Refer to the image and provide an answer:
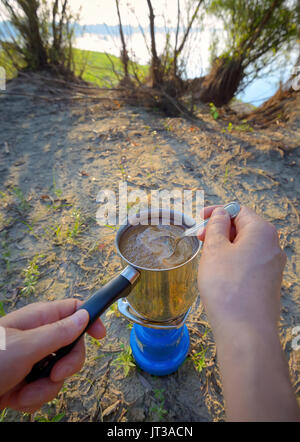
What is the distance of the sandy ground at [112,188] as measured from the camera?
1.35 m

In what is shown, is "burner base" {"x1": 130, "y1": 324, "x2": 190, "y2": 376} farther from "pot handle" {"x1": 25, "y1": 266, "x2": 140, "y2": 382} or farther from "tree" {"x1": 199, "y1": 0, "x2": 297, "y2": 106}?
"tree" {"x1": 199, "y1": 0, "x2": 297, "y2": 106}

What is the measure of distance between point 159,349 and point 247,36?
18.3 ft

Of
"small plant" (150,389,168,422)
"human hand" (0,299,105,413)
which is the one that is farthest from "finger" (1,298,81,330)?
"small plant" (150,389,168,422)

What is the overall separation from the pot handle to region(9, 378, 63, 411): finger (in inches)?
1.4

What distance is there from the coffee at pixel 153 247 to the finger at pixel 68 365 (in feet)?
1.30

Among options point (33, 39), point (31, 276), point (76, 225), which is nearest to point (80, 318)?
point (31, 276)

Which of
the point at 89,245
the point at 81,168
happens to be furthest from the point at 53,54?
the point at 89,245

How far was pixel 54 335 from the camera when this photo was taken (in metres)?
0.81

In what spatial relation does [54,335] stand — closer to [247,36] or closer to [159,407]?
[159,407]

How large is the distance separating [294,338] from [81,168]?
9.13 ft

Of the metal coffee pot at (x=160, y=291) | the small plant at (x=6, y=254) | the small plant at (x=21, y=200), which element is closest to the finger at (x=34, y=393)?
the metal coffee pot at (x=160, y=291)

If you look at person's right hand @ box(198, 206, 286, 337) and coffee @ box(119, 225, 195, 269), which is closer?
person's right hand @ box(198, 206, 286, 337)

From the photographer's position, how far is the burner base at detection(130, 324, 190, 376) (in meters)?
1.31

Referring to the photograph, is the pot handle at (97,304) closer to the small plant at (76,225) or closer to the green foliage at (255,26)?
the small plant at (76,225)
